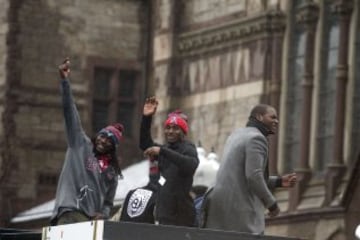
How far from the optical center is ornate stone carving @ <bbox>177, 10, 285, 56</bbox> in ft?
96.2

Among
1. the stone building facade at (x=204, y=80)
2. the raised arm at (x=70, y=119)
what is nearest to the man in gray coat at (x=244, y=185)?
the raised arm at (x=70, y=119)

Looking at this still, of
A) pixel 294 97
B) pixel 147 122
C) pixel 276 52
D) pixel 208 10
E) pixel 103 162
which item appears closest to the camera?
pixel 147 122

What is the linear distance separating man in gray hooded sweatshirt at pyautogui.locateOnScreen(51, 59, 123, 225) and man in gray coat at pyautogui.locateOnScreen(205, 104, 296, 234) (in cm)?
105

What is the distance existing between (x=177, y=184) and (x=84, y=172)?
839 mm

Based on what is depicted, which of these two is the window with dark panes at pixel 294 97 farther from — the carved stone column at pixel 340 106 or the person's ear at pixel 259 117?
the person's ear at pixel 259 117

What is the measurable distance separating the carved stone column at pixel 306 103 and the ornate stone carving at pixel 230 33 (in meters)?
1.05

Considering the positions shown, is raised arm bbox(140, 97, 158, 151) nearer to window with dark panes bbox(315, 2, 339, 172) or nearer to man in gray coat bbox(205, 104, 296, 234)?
man in gray coat bbox(205, 104, 296, 234)

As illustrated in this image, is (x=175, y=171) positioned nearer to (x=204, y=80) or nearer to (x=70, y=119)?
(x=70, y=119)

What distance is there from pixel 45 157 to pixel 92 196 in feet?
76.4

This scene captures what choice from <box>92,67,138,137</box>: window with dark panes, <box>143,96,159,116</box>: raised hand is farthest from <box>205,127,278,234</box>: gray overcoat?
<box>92,67,138,137</box>: window with dark panes

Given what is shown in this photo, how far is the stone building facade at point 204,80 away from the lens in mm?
27406

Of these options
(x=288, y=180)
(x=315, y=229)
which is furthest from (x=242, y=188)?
(x=315, y=229)

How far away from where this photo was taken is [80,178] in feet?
44.8

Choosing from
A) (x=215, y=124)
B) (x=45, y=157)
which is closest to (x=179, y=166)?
(x=215, y=124)
